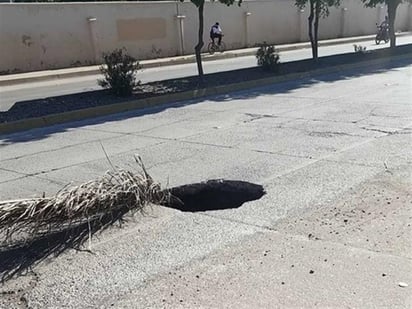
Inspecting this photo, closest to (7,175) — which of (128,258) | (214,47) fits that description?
(128,258)

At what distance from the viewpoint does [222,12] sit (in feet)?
96.2

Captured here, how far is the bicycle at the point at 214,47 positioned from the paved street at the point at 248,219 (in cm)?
1896

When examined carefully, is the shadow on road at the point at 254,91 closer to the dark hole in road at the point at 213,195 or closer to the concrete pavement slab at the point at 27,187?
the concrete pavement slab at the point at 27,187

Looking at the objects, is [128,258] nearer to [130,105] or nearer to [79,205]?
[79,205]

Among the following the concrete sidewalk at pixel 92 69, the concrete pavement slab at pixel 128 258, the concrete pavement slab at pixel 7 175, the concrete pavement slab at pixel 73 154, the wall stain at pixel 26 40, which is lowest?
the concrete pavement slab at pixel 128 258

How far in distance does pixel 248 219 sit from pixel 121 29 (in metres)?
21.5

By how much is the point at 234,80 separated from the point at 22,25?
1114 centimetres

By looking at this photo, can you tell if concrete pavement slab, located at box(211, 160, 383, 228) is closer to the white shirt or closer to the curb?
the curb

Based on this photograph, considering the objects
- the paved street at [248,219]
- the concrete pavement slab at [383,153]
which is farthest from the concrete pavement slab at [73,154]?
the concrete pavement slab at [383,153]

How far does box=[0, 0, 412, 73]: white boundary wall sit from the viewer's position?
21.5 m

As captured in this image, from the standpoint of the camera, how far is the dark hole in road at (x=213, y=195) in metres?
5.43

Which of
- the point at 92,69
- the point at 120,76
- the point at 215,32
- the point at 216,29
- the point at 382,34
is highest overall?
the point at 216,29

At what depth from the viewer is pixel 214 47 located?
92.1 ft

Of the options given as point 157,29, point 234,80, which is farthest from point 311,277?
point 157,29
